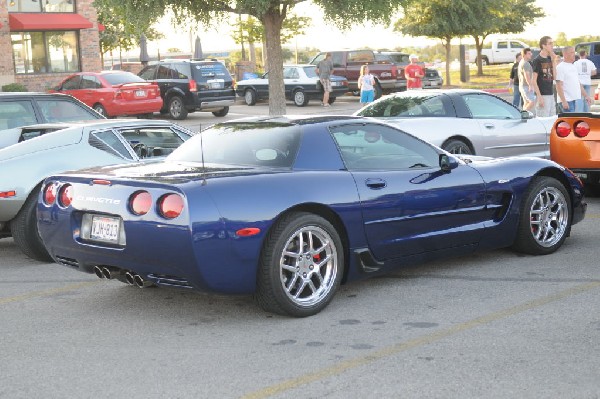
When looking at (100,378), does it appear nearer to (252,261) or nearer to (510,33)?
(252,261)

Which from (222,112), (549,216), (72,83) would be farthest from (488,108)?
(222,112)

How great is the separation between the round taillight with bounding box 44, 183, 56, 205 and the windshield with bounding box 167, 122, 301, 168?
93 centimetres

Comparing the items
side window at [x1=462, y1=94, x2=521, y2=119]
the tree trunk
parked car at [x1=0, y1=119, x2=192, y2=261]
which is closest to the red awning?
the tree trunk

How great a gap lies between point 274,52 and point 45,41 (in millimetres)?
17170

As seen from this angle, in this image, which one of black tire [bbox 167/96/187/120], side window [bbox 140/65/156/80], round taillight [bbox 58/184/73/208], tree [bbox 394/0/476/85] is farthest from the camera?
tree [bbox 394/0/476/85]

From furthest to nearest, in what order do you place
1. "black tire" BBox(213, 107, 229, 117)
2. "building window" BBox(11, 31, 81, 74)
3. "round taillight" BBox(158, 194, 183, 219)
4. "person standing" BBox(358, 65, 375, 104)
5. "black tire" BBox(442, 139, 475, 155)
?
1. "building window" BBox(11, 31, 81, 74)
2. "black tire" BBox(213, 107, 229, 117)
3. "person standing" BBox(358, 65, 375, 104)
4. "black tire" BBox(442, 139, 475, 155)
5. "round taillight" BBox(158, 194, 183, 219)

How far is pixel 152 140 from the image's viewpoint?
9.38 m

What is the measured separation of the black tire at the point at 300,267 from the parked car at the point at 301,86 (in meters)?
26.7

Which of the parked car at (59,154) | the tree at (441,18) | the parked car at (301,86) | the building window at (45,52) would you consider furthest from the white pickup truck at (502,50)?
the parked car at (59,154)

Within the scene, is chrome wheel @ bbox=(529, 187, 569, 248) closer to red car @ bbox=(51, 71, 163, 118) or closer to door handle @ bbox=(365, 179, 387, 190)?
door handle @ bbox=(365, 179, 387, 190)

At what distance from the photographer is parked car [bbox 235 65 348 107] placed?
3297 cm

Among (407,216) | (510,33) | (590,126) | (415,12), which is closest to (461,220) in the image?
(407,216)

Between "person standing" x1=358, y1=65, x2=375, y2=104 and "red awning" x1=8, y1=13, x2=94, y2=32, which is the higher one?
"red awning" x1=8, y1=13, x2=94, y2=32

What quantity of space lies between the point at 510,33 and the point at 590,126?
164ft
